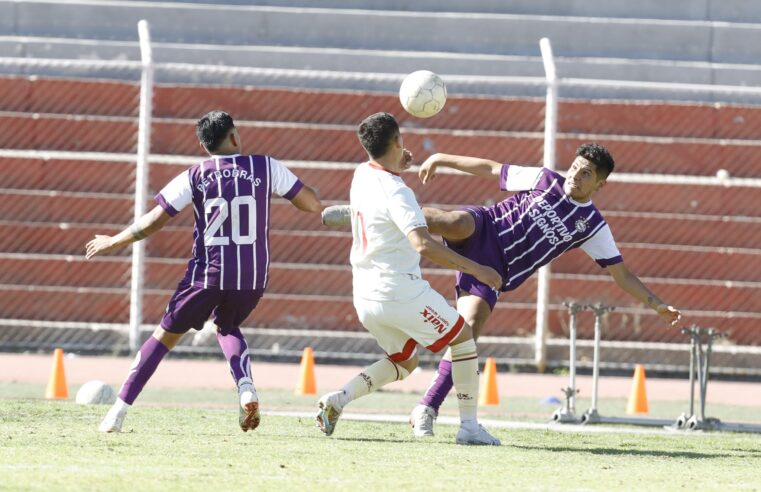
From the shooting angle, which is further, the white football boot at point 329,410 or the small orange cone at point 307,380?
the small orange cone at point 307,380

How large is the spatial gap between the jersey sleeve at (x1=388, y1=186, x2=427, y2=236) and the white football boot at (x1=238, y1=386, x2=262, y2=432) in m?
1.33

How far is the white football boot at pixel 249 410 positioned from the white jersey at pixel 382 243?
864mm

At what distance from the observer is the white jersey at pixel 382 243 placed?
7930 millimetres

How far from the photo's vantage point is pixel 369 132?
800cm

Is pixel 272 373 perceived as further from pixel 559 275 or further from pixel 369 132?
pixel 369 132

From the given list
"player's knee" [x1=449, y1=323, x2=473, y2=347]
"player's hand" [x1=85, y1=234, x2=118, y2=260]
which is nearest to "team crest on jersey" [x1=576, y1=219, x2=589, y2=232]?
"player's knee" [x1=449, y1=323, x2=473, y2=347]

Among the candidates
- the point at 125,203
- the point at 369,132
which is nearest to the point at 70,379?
the point at 125,203

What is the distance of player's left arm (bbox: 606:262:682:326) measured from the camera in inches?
345

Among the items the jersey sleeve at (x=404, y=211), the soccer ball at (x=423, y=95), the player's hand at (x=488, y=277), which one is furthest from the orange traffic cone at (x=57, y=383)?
the player's hand at (x=488, y=277)

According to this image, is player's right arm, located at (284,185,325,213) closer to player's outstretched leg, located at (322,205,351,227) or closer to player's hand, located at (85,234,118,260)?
player's outstretched leg, located at (322,205,351,227)

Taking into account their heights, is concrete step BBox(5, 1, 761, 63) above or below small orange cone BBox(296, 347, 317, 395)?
above

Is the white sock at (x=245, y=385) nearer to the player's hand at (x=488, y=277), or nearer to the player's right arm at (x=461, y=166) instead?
the player's hand at (x=488, y=277)

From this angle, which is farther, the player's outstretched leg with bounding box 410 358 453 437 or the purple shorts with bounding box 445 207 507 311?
the purple shorts with bounding box 445 207 507 311

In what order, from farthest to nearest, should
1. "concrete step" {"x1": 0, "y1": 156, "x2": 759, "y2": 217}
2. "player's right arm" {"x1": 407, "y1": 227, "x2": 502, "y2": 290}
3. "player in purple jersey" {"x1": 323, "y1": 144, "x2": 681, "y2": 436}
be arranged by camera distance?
"concrete step" {"x1": 0, "y1": 156, "x2": 759, "y2": 217} < "player in purple jersey" {"x1": 323, "y1": 144, "x2": 681, "y2": 436} < "player's right arm" {"x1": 407, "y1": 227, "x2": 502, "y2": 290}
